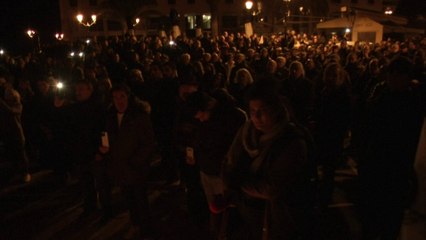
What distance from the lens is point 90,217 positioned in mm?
5992

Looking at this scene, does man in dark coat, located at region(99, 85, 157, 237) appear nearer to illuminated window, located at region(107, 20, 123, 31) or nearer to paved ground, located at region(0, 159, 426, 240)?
paved ground, located at region(0, 159, 426, 240)

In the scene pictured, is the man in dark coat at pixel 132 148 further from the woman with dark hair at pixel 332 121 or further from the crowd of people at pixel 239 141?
the woman with dark hair at pixel 332 121

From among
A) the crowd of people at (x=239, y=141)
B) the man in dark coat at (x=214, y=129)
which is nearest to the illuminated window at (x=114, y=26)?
the crowd of people at (x=239, y=141)

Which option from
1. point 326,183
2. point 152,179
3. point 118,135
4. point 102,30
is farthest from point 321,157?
point 102,30

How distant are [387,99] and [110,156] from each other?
3414 millimetres

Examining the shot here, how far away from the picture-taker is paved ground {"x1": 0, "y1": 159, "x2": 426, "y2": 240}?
5.48m

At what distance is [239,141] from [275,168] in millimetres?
541

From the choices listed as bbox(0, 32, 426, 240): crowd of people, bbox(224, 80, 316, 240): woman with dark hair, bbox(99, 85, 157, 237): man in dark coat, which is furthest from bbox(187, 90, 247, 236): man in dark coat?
bbox(224, 80, 316, 240): woman with dark hair

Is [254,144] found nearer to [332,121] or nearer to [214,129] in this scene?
[214,129]

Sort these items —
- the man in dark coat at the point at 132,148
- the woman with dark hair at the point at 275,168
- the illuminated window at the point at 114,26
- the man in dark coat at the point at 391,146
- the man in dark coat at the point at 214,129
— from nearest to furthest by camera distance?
the woman with dark hair at the point at 275,168, the man in dark coat at the point at 391,146, the man in dark coat at the point at 214,129, the man in dark coat at the point at 132,148, the illuminated window at the point at 114,26

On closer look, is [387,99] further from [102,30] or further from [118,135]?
[102,30]

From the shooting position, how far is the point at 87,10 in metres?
49.7

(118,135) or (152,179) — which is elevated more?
(118,135)

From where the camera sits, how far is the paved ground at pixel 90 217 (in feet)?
18.0
